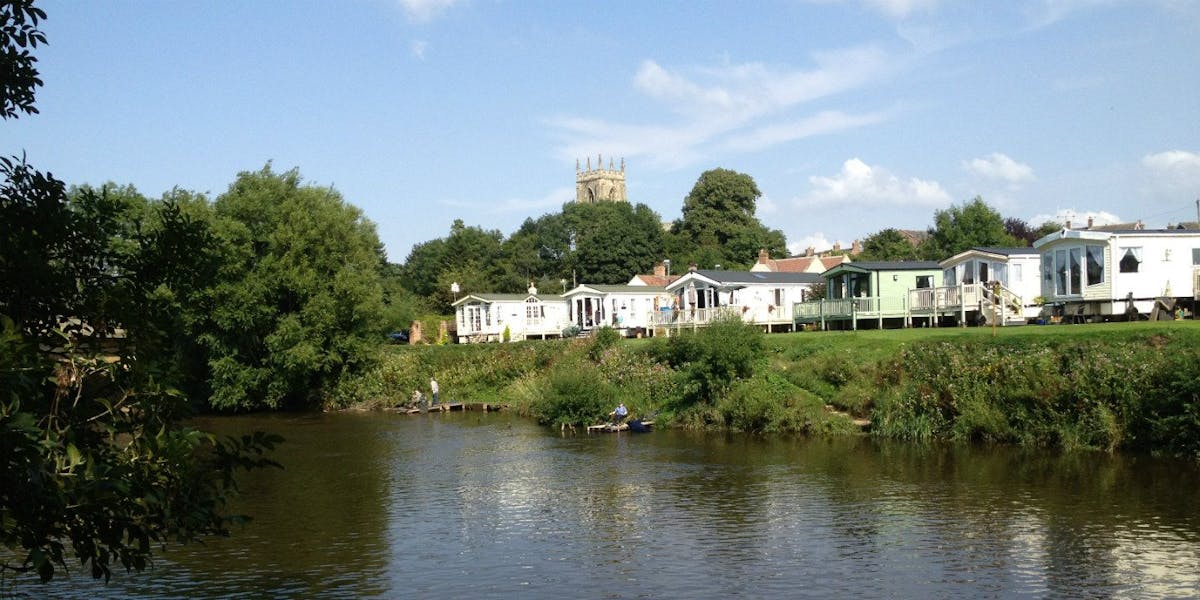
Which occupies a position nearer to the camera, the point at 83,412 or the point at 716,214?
the point at 83,412

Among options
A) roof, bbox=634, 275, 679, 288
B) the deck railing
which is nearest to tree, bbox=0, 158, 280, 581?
the deck railing

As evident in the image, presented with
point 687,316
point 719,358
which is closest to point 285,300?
point 687,316

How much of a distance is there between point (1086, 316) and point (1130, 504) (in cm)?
2115

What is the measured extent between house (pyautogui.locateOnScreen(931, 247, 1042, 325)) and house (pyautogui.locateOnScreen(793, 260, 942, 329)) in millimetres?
939

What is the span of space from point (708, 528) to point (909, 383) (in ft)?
47.2

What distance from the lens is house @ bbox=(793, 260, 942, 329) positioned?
151 feet

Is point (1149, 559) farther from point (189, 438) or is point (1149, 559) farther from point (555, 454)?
point (555, 454)

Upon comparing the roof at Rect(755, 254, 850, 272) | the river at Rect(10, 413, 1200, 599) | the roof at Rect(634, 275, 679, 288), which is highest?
the roof at Rect(755, 254, 850, 272)

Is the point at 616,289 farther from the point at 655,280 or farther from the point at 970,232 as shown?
the point at 970,232

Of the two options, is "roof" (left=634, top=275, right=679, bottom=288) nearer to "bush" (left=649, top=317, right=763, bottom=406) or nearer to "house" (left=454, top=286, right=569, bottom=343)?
"house" (left=454, top=286, right=569, bottom=343)

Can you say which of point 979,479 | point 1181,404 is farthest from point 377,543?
Result: point 1181,404

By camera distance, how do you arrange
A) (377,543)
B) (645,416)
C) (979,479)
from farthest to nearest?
(645,416) → (979,479) → (377,543)

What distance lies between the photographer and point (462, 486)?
84.2 feet

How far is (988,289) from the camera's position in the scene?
42.2 m
